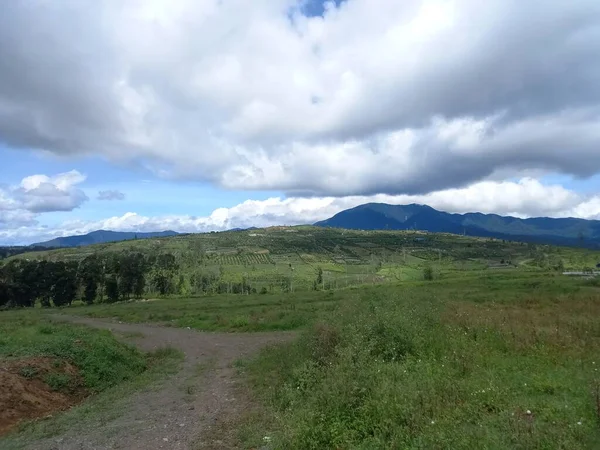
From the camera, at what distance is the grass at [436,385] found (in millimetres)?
7137

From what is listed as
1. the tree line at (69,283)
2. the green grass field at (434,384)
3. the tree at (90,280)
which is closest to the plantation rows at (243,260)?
the tree line at (69,283)

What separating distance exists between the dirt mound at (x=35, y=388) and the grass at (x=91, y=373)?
0.10m

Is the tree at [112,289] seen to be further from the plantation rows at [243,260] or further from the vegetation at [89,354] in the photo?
the plantation rows at [243,260]

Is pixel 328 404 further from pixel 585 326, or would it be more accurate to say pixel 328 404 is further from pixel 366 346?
pixel 585 326

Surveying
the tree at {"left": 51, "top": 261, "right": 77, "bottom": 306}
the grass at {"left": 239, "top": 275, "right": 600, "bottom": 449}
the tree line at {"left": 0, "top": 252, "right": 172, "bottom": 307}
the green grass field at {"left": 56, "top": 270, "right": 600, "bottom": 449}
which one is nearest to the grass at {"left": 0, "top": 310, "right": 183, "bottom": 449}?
the green grass field at {"left": 56, "top": 270, "right": 600, "bottom": 449}

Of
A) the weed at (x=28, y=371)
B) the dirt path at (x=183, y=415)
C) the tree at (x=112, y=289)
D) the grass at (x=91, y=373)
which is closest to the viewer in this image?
the dirt path at (x=183, y=415)

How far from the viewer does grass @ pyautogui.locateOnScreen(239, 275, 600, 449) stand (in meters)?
7.14

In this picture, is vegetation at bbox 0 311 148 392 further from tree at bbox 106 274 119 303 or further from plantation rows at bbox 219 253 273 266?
plantation rows at bbox 219 253 273 266

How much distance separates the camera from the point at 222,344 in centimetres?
2908

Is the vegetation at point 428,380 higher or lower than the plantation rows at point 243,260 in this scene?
higher

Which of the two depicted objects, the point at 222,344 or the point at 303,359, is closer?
the point at 303,359

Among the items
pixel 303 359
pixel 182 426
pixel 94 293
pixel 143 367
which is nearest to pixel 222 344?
pixel 143 367

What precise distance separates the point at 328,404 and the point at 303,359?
5.66m

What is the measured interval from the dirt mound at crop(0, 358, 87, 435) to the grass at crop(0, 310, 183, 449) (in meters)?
0.10
